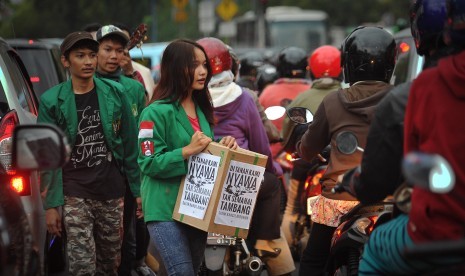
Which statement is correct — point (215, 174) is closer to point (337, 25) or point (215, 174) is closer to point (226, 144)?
point (226, 144)

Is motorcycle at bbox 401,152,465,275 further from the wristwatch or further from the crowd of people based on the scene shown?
the wristwatch

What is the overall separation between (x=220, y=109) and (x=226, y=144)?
48.6 inches

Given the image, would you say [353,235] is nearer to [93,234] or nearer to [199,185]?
[199,185]

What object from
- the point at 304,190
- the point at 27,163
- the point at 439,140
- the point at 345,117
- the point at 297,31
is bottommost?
the point at 297,31

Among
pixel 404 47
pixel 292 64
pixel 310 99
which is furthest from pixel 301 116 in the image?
pixel 404 47

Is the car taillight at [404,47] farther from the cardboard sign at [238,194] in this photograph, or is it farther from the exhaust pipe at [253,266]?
the cardboard sign at [238,194]

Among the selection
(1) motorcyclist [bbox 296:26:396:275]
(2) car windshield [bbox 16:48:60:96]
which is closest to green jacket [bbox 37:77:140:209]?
(1) motorcyclist [bbox 296:26:396:275]

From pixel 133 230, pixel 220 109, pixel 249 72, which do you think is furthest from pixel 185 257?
pixel 249 72

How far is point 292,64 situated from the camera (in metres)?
11.1

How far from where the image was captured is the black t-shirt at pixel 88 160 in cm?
698

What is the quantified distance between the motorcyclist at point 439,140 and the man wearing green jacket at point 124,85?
13.0 feet

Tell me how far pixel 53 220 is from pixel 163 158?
127 centimetres

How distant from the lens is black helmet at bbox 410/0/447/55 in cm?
438

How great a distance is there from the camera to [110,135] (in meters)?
7.11
